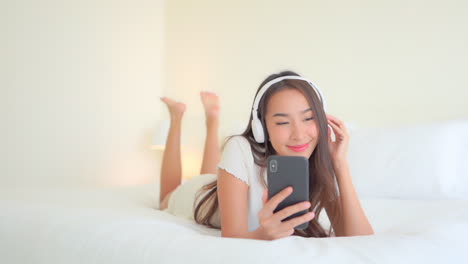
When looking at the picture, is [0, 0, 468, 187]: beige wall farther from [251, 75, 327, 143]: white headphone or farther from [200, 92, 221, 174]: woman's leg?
[251, 75, 327, 143]: white headphone

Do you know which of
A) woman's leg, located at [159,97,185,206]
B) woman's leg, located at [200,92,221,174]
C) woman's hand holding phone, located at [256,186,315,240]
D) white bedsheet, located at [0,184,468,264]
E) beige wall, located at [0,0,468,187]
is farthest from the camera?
beige wall, located at [0,0,468,187]

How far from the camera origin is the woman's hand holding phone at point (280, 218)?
0.84 meters

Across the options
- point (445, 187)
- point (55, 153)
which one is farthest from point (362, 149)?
point (55, 153)

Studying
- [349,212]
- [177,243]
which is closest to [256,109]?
[349,212]

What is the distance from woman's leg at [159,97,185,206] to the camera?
196 centimetres

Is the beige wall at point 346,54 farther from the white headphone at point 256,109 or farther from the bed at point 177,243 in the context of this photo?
the white headphone at point 256,109

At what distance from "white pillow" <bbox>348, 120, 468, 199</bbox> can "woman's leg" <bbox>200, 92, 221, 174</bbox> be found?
748mm

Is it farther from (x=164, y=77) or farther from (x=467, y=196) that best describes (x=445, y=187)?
(x=164, y=77)

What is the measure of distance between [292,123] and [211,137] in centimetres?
136

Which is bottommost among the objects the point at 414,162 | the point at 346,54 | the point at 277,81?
the point at 414,162

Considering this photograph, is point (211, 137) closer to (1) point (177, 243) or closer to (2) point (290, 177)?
(2) point (290, 177)

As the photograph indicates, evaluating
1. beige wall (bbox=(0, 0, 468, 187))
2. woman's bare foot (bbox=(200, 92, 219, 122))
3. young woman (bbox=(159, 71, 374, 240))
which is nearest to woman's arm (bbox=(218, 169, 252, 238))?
young woman (bbox=(159, 71, 374, 240))

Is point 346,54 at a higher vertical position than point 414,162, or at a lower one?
higher

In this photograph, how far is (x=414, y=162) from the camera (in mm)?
1866
